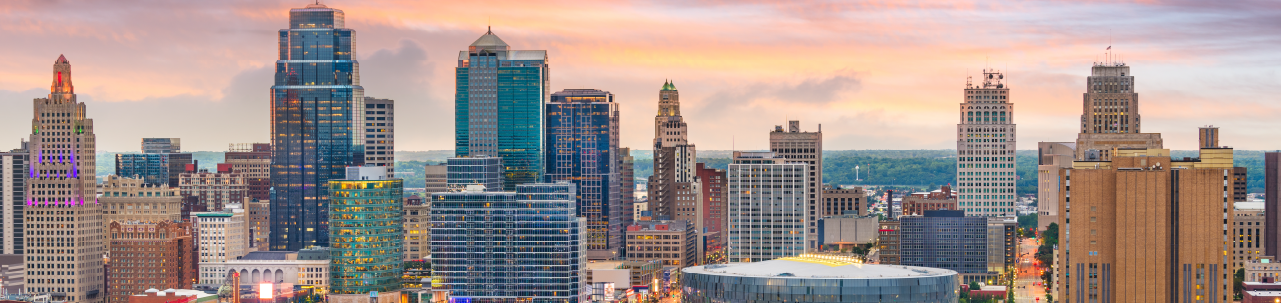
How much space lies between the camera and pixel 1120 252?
19812cm

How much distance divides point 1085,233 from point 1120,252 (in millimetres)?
4701

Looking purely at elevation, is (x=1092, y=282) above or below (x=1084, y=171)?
below

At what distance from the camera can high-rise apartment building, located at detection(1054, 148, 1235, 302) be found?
19700 cm

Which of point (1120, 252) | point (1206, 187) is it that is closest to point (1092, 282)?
point (1120, 252)

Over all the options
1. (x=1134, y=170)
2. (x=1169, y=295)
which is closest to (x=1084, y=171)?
(x=1134, y=170)

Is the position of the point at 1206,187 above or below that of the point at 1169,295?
above

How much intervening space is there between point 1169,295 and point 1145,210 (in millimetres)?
10748

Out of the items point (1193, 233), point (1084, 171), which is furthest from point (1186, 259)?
point (1084, 171)

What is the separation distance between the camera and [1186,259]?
19700cm

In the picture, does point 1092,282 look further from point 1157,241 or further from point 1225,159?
point 1225,159

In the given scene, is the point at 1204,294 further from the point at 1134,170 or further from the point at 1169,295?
the point at 1134,170

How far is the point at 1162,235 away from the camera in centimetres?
19712

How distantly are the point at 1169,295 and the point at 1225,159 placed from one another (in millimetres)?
18014

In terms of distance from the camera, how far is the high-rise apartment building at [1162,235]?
197000 millimetres
